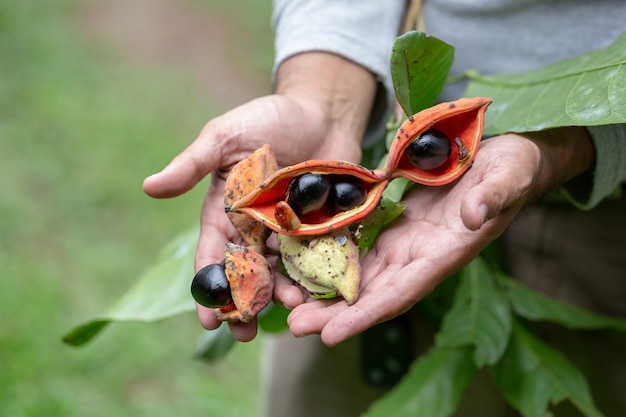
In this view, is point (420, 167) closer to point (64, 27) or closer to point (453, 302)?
point (453, 302)

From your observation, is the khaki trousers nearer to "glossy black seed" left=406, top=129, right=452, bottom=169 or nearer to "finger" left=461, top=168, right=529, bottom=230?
"glossy black seed" left=406, top=129, right=452, bottom=169

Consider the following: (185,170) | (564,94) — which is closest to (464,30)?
(564,94)

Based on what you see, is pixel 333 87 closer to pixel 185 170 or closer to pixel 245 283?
pixel 185 170

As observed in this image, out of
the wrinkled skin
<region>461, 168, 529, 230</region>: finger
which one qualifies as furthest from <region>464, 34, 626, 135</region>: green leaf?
A: <region>461, 168, 529, 230</region>: finger

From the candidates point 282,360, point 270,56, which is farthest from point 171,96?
point 282,360

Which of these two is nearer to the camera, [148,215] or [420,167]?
[420,167]

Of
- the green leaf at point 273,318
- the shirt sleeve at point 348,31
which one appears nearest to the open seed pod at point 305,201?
the green leaf at point 273,318
